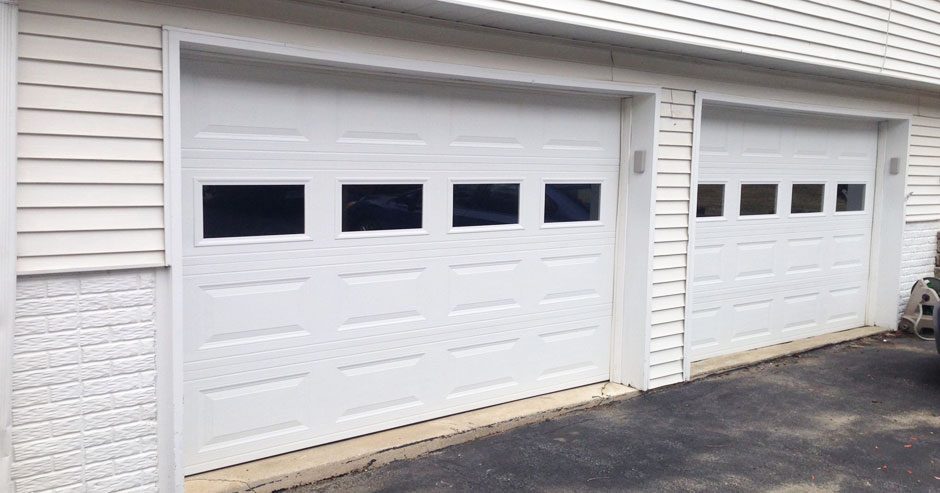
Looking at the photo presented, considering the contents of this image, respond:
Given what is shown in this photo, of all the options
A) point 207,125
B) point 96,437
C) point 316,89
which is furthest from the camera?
point 316,89

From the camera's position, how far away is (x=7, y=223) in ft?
10.5

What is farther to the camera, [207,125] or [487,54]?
[487,54]

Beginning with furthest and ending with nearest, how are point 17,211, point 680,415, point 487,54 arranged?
point 680,415
point 487,54
point 17,211

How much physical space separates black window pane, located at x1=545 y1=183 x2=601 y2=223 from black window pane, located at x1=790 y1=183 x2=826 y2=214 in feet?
8.71

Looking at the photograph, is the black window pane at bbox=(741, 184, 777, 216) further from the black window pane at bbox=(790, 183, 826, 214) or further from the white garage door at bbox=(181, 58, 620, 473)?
the white garage door at bbox=(181, 58, 620, 473)

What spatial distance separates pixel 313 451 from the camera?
4.53 meters

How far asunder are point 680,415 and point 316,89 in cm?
343

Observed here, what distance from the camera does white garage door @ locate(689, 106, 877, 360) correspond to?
674 centimetres

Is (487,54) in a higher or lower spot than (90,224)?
higher

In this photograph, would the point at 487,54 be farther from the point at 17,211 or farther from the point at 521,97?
the point at 17,211

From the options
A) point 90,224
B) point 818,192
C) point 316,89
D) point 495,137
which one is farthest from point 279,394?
point 818,192

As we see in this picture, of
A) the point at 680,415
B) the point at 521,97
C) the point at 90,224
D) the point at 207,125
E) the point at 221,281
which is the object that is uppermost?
the point at 521,97

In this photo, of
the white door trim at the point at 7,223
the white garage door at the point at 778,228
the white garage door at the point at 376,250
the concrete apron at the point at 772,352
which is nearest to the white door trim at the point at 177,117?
the white garage door at the point at 376,250

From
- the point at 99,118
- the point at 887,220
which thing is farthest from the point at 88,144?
the point at 887,220
